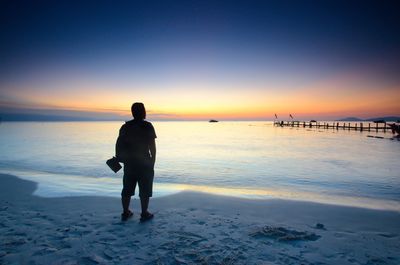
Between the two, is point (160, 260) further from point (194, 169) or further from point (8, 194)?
point (194, 169)

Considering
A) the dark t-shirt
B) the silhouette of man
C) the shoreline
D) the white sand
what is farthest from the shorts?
the shoreline

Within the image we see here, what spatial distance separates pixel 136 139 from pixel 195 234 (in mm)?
1947

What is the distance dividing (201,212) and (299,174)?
28.3ft

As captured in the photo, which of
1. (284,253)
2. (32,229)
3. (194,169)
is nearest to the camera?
(284,253)

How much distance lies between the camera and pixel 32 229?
459 cm

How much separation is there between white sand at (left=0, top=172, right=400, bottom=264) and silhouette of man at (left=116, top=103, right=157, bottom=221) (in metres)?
0.78

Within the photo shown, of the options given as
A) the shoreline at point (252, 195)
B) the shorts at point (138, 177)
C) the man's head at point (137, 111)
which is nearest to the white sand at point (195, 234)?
the shorts at point (138, 177)

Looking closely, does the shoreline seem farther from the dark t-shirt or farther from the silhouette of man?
the dark t-shirt

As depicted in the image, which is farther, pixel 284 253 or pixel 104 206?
pixel 104 206

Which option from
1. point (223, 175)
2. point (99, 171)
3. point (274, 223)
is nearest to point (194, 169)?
point (223, 175)

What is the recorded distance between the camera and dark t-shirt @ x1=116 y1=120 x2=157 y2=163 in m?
4.89

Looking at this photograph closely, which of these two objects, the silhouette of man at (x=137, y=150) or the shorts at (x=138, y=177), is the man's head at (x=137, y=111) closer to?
the silhouette of man at (x=137, y=150)

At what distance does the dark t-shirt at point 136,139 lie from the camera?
4.89 meters

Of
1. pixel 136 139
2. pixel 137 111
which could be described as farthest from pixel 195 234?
pixel 137 111
